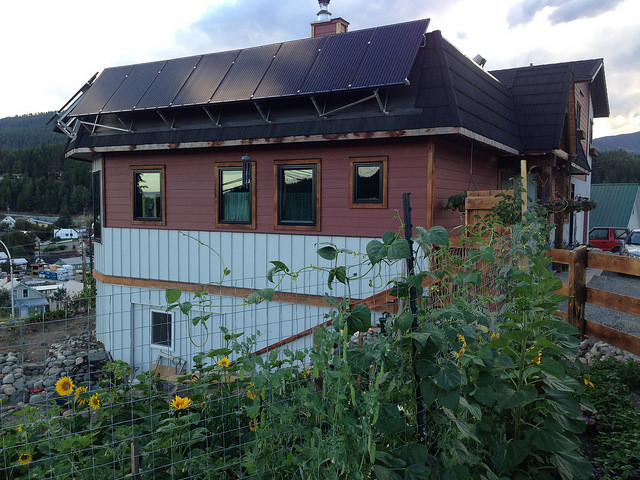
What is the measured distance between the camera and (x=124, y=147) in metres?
11.2

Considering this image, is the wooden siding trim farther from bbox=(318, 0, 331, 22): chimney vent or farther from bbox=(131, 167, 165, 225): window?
bbox=(318, 0, 331, 22): chimney vent

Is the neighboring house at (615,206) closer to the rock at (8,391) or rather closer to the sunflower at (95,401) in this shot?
the rock at (8,391)

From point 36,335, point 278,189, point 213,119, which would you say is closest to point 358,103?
point 278,189

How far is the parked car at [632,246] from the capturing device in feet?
59.4

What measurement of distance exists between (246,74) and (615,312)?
8.55 m

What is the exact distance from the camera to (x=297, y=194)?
33.0ft

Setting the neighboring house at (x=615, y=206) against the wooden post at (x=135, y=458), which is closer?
the wooden post at (x=135, y=458)

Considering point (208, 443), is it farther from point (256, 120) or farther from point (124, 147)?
point (124, 147)

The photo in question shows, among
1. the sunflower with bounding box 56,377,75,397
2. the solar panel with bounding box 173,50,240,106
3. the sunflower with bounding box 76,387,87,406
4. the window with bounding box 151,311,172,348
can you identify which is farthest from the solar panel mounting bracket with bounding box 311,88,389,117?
the sunflower with bounding box 56,377,75,397

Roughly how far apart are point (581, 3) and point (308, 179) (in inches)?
581

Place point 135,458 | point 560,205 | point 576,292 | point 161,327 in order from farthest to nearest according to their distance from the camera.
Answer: point 161,327 → point 560,205 → point 576,292 → point 135,458

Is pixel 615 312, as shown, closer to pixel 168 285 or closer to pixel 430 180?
pixel 430 180

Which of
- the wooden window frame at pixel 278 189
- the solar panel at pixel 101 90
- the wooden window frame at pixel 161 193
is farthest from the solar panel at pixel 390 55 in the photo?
the solar panel at pixel 101 90

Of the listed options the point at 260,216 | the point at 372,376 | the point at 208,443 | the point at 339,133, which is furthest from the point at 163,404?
the point at 260,216
